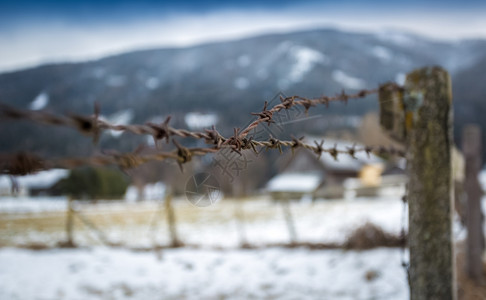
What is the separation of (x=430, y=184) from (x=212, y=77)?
2803 centimetres

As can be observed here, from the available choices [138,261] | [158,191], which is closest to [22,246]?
[138,261]

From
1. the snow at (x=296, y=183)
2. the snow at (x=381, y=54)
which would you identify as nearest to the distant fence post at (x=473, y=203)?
the snow at (x=296, y=183)

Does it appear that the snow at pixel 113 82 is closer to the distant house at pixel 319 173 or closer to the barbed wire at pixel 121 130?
the distant house at pixel 319 173

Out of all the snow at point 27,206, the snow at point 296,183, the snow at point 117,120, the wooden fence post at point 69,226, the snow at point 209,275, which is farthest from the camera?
the snow at point 296,183

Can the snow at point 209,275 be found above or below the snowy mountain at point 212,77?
below

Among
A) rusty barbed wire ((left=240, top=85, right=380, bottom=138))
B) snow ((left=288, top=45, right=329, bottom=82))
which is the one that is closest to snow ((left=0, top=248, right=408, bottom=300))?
snow ((left=288, top=45, right=329, bottom=82))

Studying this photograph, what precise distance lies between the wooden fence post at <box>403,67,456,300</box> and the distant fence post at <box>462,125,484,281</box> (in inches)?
107

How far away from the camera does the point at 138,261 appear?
786cm

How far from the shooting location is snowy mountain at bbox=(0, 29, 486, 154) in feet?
12.4

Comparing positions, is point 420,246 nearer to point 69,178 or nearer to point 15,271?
point 15,271

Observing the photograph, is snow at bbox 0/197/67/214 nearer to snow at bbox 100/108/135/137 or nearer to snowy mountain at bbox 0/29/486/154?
snowy mountain at bbox 0/29/486/154

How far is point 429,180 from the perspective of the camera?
2.21m

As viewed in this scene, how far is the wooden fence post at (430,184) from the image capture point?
7.08 ft

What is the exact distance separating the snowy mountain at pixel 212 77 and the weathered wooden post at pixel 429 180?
0.82ft
